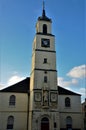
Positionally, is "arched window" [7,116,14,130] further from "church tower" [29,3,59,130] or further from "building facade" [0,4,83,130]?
"church tower" [29,3,59,130]

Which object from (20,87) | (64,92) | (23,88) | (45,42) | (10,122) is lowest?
(10,122)

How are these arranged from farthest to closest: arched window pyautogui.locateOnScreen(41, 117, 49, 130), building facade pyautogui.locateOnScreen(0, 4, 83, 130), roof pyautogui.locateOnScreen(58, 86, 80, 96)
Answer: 1. roof pyautogui.locateOnScreen(58, 86, 80, 96)
2. building facade pyautogui.locateOnScreen(0, 4, 83, 130)
3. arched window pyautogui.locateOnScreen(41, 117, 49, 130)

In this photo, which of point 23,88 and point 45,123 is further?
point 23,88

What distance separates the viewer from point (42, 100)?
1342 inches

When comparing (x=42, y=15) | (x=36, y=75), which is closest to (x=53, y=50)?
(x=36, y=75)

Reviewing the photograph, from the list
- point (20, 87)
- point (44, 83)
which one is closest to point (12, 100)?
point (20, 87)

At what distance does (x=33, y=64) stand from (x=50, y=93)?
6.14 meters

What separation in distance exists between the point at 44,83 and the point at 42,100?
2.91 m

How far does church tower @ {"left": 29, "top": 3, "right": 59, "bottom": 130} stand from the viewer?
3309 centimetres

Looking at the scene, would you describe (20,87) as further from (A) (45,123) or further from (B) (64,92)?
(A) (45,123)

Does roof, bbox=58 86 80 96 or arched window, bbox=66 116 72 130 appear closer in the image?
arched window, bbox=66 116 72 130

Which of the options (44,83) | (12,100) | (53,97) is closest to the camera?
(53,97)

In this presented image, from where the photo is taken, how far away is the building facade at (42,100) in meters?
33.4

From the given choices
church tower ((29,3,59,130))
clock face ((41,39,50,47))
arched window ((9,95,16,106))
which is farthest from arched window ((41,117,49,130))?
clock face ((41,39,50,47))
